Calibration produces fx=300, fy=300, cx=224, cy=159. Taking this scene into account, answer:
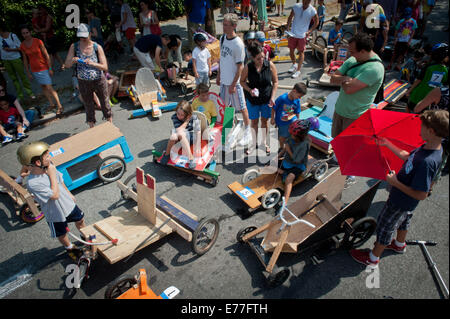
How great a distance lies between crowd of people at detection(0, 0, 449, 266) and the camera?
131 inches

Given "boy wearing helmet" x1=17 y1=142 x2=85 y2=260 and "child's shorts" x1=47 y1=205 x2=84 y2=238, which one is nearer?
"boy wearing helmet" x1=17 y1=142 x2=85 y2=260

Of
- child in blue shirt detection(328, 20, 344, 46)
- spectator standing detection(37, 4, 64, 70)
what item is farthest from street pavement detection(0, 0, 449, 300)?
spectator standing detection(37, 4, 64, 70)

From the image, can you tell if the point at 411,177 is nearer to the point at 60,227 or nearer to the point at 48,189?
the point at 48,189

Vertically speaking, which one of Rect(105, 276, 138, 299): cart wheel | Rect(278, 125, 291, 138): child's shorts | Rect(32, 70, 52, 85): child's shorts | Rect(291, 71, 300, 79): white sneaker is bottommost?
Rect(105, 276, 138, 299): cart wheel

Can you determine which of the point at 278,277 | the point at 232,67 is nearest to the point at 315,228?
the point at 278,277

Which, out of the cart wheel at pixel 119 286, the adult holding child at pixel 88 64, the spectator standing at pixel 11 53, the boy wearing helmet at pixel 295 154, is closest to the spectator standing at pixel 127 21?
the spectator standing at pixel 11 53

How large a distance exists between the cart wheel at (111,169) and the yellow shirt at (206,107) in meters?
1.79

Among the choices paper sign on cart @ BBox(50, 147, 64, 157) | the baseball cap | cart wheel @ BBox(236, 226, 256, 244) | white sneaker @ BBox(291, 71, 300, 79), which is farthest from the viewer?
white sneaker @ BBox(291, 71, 300, 79)

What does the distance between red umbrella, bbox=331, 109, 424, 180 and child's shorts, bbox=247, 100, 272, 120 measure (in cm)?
221

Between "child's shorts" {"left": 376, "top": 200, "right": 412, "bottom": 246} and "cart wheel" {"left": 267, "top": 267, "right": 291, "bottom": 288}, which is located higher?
"child's shorts" {"left": 376, "top": 200, "right": 412, "bottom": 246}

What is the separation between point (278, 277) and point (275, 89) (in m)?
3.36

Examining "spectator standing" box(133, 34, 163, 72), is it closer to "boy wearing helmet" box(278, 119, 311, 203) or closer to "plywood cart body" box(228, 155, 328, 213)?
"plywood cart body" box(228, 155, 328, 213)

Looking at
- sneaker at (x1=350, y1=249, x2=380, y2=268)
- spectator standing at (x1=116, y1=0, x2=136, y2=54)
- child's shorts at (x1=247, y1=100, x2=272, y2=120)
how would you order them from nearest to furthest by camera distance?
sneaker at (x1=350, y1=249, x2=380, y2=268)
child's shorts at (x1=247, y1=100, x2=272, y2=120)
spectator standing at (x1=116, y1=0, x2=136, y2=54)
